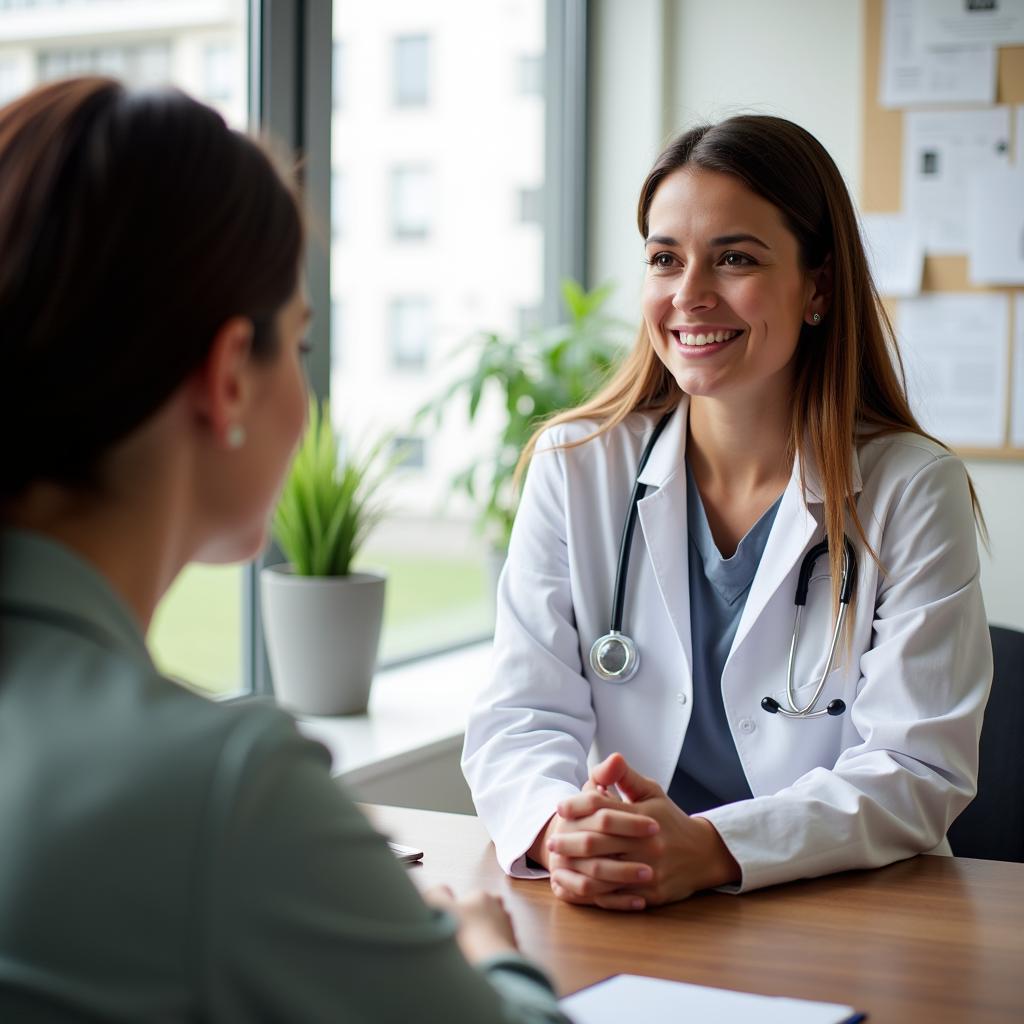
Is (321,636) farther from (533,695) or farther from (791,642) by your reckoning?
(791,642)

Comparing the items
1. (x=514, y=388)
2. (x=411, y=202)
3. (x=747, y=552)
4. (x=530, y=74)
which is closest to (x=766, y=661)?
(x=747, y=552)

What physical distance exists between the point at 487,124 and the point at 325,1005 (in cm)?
325

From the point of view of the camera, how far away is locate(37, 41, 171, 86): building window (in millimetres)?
2188

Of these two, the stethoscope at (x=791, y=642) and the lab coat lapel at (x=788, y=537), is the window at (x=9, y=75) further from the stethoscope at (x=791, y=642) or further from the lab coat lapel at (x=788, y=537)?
the lab coat lapel at (x=788, y=537)

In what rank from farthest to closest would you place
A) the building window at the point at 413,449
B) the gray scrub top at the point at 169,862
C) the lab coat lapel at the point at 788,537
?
the building window at the point at 413,449 → the lab coat lapel at the point at 788,537 → the gray scrub top at the point at 169,862

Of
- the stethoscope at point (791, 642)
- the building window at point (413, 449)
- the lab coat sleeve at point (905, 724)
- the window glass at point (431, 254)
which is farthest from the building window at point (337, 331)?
the lab coat sleeve at point (905, 724)

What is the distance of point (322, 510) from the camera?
2.57m

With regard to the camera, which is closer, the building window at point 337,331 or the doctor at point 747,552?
the doctor at point 747,552

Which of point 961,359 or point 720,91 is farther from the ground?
point 720,91

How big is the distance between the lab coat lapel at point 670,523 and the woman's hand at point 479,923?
81cm

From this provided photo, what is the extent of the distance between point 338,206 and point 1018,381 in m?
1.87

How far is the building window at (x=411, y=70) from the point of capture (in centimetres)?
320

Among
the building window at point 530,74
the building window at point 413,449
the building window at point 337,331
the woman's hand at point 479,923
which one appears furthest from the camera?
the building window at point 530,74

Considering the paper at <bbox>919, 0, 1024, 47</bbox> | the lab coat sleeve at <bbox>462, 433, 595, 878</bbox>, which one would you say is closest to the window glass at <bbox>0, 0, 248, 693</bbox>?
the lab coat sleeve at <bbox>462, 433, 595, 878</bbox>
